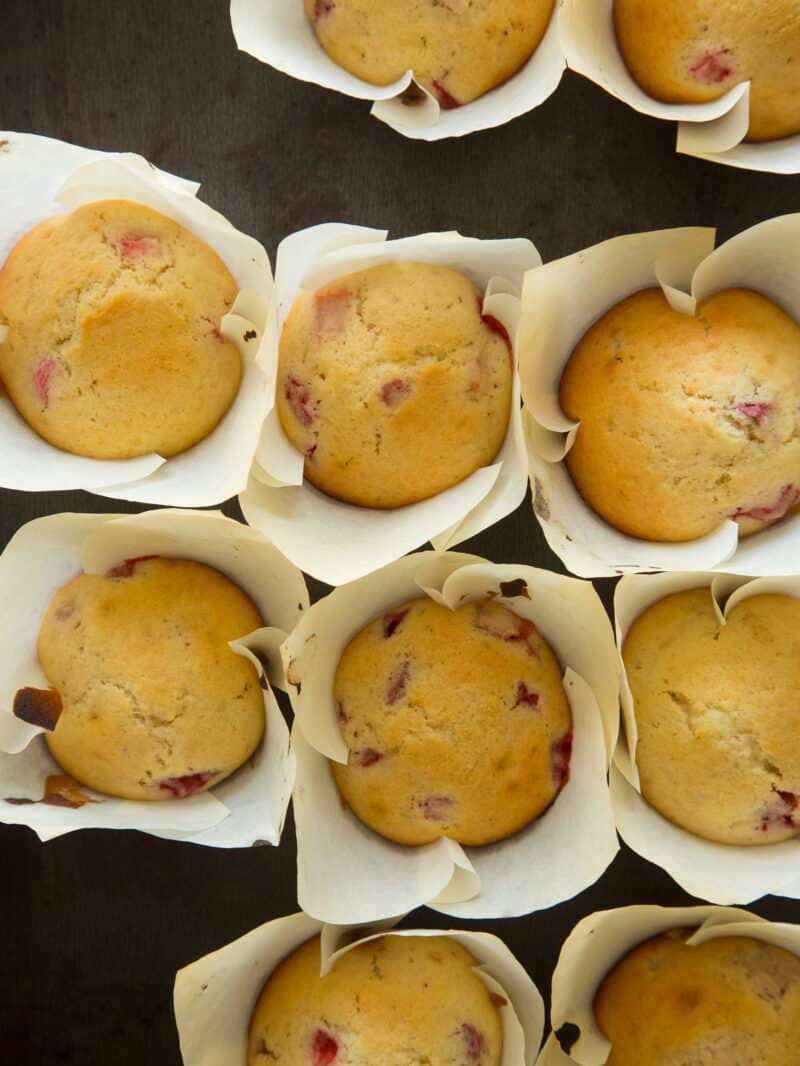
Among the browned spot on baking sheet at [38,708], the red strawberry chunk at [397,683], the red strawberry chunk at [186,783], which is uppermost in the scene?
the red strawberry chunk at [397,683]

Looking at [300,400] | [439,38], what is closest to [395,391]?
[300,400]

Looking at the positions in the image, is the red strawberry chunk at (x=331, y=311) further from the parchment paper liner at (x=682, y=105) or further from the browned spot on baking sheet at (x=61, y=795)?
the browned spot on baking sheet at (x=61, y=795)

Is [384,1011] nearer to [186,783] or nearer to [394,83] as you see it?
[186,783]

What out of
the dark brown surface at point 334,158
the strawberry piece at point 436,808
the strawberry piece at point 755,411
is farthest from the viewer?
the dark brown surface at point 334,158

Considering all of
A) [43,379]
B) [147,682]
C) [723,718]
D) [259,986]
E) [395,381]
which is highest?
[395,381]

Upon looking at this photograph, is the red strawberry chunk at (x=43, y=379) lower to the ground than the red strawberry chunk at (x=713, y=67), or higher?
lower

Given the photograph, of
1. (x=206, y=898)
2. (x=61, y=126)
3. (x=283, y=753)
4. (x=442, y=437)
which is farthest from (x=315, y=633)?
(x=61, y=126)

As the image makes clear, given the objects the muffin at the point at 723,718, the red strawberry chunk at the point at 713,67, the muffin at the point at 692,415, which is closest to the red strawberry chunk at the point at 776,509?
the muffin at the point at 692,415

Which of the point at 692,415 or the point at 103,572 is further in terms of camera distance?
the point at 103,572
